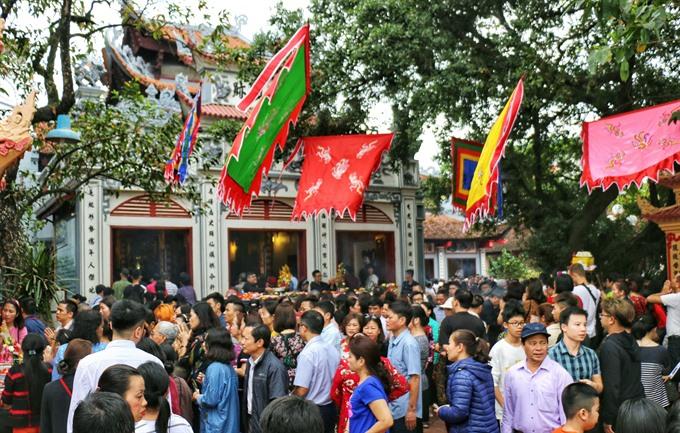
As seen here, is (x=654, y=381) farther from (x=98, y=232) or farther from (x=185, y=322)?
(x=98, y=232)

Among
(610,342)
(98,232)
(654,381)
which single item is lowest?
(654,381)

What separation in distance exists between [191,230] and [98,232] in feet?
7.48

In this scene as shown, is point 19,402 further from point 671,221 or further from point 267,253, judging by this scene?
point 267,253

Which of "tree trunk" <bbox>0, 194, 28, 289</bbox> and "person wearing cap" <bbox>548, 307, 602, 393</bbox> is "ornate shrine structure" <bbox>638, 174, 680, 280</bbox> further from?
"tree trunk" <bbox>0, 194, 28, 289</bbox>

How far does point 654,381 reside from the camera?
248 inches

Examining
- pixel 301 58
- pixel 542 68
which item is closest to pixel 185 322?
pixel 301 58

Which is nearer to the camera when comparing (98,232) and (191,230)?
(98,232)

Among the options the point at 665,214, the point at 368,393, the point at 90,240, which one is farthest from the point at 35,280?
the point at 665,214

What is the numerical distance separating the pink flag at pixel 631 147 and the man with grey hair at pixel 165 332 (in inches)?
231

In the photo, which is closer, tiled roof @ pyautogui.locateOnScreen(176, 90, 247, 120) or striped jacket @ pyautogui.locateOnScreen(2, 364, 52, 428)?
striped jacket @ pyautogui.locateOnScreen(2, 364, 52, 428)

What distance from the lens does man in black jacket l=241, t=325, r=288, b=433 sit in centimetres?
575

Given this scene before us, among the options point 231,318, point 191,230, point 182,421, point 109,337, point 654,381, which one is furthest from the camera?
point 191,230

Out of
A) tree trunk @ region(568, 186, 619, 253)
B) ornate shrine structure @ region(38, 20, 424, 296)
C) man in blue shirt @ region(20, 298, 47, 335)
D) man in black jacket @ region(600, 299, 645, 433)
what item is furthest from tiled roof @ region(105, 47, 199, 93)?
man in black jacket @ region(600, 299, 645, 433)

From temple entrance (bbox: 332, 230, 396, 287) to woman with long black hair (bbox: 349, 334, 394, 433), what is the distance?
1554 cm
